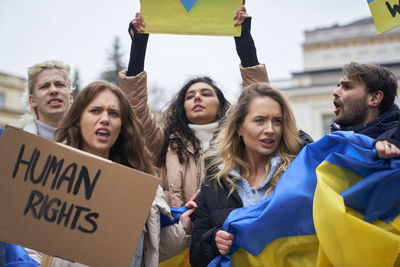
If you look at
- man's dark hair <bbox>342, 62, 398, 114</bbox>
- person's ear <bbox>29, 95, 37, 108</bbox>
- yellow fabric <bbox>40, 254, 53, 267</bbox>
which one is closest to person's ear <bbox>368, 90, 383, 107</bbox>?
man's dark hair <bbox>342, 62, 398, 114</bbox>

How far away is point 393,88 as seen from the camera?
3.47 meters

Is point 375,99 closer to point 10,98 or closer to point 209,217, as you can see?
point 209,217

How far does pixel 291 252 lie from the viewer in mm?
2506

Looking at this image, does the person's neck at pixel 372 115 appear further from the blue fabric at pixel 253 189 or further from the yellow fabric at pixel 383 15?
the blue fabric at pixel 253 189

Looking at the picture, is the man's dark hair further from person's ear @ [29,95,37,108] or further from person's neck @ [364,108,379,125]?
person's ear @ [29,95,37,108]

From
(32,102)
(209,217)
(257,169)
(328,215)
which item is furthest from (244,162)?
(32,102)

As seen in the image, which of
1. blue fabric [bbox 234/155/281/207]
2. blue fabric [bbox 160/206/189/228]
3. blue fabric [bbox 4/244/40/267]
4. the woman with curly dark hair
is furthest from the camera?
the woman with curly dark hair

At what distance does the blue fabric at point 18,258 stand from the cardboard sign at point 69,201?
17cm

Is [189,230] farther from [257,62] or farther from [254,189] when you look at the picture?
[257,62]

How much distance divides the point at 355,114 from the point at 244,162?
1019mm

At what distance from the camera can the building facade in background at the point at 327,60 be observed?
25016mm

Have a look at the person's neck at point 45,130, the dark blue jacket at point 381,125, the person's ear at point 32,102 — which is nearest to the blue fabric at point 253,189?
Answer: the dark blue jacket at point 381,125

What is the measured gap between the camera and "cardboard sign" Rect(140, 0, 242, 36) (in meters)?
3.36

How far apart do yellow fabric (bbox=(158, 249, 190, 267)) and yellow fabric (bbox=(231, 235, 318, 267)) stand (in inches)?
27.7
